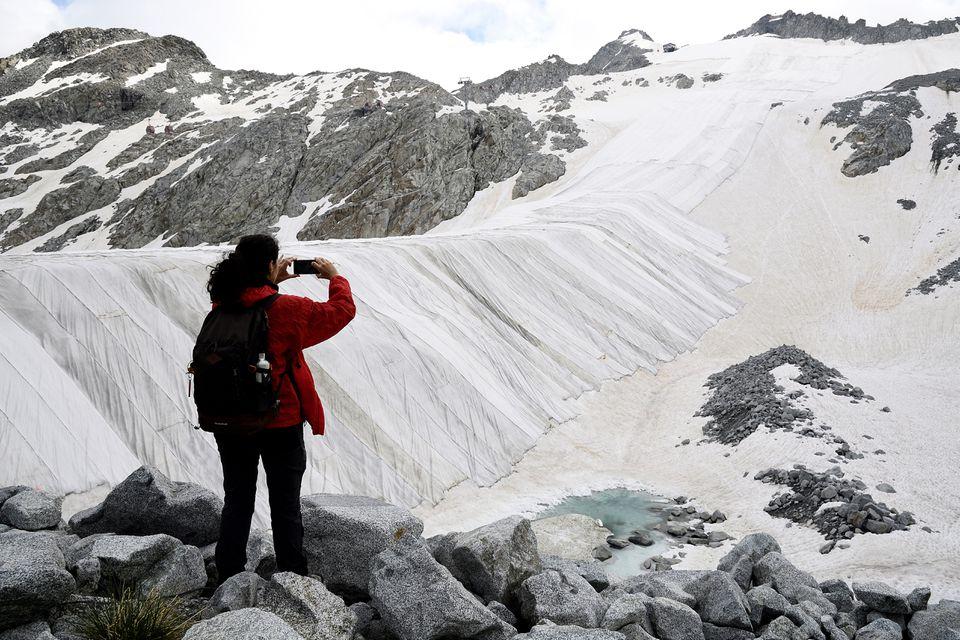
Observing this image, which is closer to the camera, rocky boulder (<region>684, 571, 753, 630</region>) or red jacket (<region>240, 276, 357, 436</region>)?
red jacket (<region>240, 276, 357, 436</region>)

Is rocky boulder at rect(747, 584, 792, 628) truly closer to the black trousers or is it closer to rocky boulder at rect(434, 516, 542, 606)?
rocky boulder at rect(434, 516, 542, 606)

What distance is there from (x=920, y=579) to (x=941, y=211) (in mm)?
34358

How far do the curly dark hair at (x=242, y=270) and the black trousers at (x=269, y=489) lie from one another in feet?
3.21

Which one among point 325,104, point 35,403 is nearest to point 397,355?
point 35,403

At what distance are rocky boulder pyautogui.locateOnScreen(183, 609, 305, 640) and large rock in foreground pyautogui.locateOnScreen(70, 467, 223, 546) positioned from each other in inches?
72.9

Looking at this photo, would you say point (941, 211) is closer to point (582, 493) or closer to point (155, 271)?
point (582, 493)

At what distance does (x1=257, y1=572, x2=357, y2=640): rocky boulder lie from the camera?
13.7 feet

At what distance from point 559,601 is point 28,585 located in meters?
3.68

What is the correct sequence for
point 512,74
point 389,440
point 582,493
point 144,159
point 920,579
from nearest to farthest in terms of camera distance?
point 920,579 → point 389,440 → point 582,493 → point 144,159 → point 512,74

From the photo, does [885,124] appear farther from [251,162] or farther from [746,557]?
[251,162]

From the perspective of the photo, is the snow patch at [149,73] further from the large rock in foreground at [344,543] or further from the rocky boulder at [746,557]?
the rocky boulder at [746,557]

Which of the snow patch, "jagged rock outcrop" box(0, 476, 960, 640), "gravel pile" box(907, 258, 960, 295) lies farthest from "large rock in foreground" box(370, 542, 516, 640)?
the snow patch

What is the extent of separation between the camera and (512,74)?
89875 mm

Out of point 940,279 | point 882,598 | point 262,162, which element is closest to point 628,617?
point 882,598
